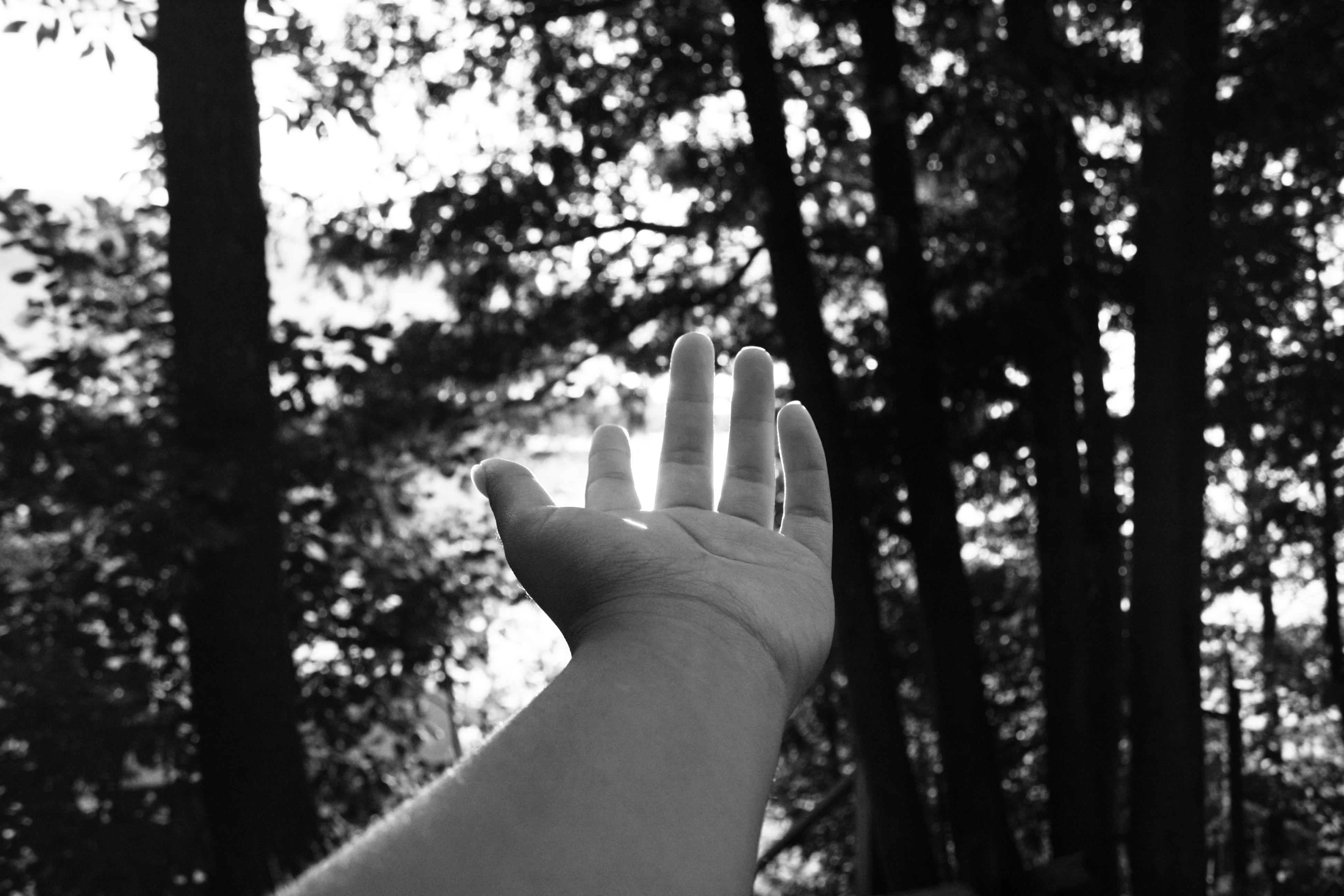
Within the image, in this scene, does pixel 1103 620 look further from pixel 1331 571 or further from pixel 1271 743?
pixel 1331 571

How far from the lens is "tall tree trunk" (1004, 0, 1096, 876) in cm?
555

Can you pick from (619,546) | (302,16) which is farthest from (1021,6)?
(619,546)

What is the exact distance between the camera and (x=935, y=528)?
6180 millimetres

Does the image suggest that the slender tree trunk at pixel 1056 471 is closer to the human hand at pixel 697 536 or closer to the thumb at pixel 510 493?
the human hand at pixel 697 536

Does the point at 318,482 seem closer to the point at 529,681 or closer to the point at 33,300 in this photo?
the point at 33,300

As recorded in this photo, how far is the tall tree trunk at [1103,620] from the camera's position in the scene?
6250 mm

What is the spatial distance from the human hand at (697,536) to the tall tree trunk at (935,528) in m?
4.87

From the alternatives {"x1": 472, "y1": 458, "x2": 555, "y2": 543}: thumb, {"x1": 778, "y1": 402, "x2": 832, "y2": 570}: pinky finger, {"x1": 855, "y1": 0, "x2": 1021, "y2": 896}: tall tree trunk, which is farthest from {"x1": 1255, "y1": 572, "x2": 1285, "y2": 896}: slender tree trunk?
{"x1": 472, "y1": 458, "x2": 555, "y2": 543}: thumb

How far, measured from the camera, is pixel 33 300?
184 inches

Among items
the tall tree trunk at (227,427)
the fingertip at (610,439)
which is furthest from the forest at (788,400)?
the fingertip at (610,439)

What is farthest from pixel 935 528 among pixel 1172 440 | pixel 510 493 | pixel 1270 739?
pixel 510 493

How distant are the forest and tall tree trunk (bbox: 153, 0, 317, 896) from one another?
0.04 ft

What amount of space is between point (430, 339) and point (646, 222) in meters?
1.43

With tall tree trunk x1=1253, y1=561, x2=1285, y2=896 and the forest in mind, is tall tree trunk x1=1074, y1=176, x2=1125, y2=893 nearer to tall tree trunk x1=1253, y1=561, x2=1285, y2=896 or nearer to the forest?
the forest
